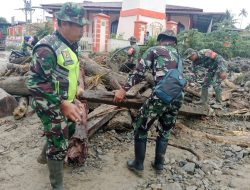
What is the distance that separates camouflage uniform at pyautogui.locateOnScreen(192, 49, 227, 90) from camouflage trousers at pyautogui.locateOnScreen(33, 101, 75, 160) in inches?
199

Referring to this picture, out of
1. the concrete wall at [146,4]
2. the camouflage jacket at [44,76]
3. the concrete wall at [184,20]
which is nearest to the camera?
the camouflage jacket at [44,76]

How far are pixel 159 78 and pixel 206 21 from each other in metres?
23.3

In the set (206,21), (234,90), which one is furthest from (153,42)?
(206,21)

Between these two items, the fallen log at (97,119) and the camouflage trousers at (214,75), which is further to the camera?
the camouflage trousers at (214,75)

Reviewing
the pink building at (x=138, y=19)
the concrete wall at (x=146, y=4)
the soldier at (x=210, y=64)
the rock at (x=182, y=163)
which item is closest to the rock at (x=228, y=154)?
the rock at (x=182, y=163)

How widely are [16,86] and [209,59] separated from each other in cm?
473

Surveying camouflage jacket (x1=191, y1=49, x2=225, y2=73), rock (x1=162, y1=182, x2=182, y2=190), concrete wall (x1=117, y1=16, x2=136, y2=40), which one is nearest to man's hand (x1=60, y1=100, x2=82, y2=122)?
rock (x1=162, y1=182, x2=182, y2=190)

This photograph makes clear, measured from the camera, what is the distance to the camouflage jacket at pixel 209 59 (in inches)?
282

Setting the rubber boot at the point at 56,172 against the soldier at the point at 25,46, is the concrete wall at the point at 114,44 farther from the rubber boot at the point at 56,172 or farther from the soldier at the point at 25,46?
the rubber boot at the point at 56,172

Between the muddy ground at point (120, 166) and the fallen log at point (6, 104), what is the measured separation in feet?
1.62

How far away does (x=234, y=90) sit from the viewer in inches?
360

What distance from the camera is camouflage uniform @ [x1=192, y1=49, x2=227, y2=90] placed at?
7.17 metres

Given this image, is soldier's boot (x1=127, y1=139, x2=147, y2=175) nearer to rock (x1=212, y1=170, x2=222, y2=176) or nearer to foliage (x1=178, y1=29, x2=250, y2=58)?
rock (x1=212, y1=170, x2=222, y2=176)

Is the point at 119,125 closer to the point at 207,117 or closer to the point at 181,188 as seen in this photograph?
the point at 181,188
